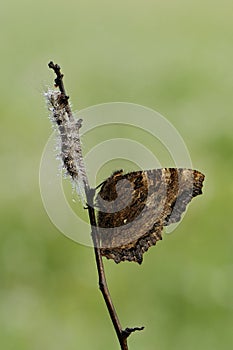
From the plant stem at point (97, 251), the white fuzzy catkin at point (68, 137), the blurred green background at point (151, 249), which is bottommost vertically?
the plant stem at point (97, 251)

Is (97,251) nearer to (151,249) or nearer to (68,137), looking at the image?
(68,137)

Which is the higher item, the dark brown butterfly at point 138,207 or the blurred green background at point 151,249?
the blurred green background at point 151,249

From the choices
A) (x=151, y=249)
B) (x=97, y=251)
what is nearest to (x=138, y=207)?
(x=97, y=251)

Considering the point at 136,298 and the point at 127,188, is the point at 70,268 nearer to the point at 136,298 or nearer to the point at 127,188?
the point at 136,298

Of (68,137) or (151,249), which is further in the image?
(151,249)

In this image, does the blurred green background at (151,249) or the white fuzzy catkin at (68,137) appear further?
the blurred green background at (151,249)
